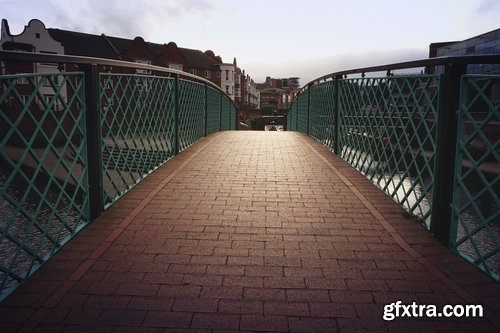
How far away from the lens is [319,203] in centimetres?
490

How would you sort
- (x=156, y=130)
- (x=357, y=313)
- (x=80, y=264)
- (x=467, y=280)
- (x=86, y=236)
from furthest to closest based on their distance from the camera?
(x=156, y=130) < (x=86, y=236) < (x=80, y=264) < (x=467, y=280) < (x=357, y=313)

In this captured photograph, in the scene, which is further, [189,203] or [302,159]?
[302,159]

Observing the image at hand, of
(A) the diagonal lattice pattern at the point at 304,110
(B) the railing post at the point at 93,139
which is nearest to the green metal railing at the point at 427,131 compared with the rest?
(B) the railing post at the point at 93,139

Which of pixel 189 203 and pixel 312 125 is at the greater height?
pixel 312 125

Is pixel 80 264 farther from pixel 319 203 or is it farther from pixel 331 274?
pixel 319 203

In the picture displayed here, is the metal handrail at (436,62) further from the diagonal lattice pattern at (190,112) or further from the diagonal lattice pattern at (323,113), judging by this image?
the diagonal lattice pattern at (190,112)

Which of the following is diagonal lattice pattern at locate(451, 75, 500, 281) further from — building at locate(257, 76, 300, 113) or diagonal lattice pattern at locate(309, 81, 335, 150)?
building at locate(257, 76, 300, 113)

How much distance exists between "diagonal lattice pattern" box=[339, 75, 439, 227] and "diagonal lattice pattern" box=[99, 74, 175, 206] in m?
3.34

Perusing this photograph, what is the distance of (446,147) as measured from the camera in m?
3.59

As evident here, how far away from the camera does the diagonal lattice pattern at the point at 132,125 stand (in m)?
4.78

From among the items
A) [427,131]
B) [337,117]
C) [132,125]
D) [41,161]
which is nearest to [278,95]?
[337,117]

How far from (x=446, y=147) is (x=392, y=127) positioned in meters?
1.60

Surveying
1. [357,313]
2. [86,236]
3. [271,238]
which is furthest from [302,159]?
[357,313]

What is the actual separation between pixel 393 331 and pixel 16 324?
7.46 feet
